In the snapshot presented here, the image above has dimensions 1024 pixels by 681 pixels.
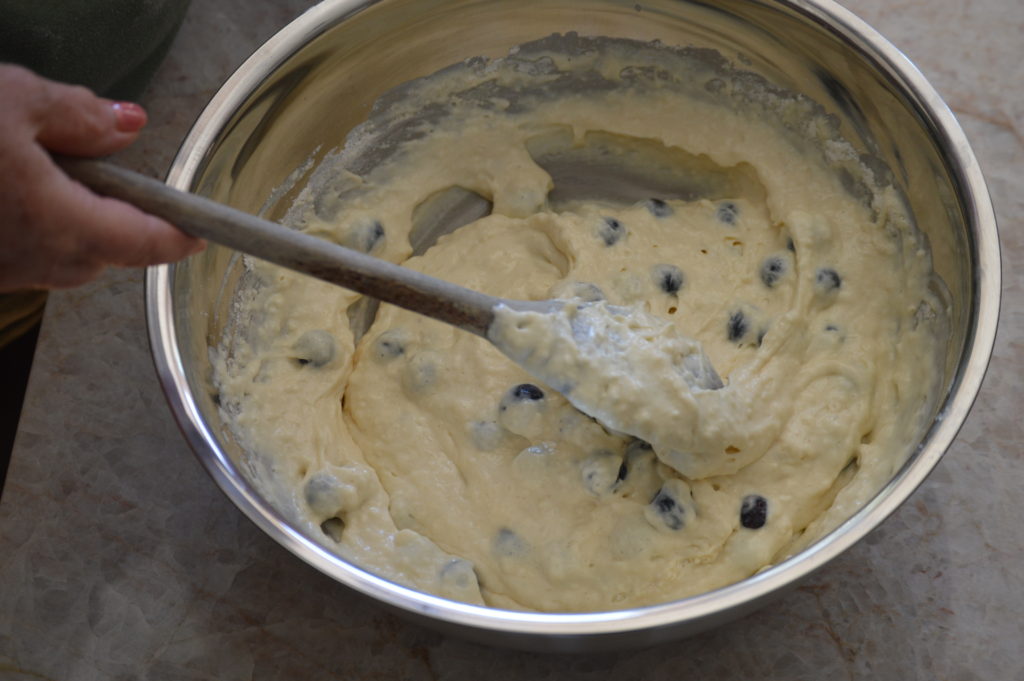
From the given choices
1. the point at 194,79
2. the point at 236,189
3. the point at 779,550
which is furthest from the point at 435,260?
the point at 779,550

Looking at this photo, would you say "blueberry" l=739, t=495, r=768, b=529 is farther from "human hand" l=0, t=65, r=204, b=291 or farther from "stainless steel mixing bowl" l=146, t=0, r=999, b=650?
"human hand" l=0, t=65, r=204, b=291

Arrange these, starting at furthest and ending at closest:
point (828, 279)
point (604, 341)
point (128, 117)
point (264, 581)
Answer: point (828, 279)
point (264, 581)
point (604, 341)
point (128, 117)

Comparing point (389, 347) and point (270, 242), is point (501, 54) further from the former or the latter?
point (270, 242)

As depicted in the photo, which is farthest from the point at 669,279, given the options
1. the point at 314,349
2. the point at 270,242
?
the point at 270,242

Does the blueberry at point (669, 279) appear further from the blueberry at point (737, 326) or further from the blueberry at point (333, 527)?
the blueberry at point (333, 527)

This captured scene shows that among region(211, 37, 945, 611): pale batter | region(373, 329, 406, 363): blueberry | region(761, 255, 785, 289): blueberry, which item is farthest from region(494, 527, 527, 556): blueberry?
region(761, 255, 785, 289): blueberry

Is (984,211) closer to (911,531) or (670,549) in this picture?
(911,531)

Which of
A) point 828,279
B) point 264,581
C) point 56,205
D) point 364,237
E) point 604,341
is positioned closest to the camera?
point 56,205

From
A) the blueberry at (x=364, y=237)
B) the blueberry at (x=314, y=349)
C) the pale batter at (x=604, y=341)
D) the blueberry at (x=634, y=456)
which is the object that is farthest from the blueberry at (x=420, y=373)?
the blueberry at (x=634, y=456)
